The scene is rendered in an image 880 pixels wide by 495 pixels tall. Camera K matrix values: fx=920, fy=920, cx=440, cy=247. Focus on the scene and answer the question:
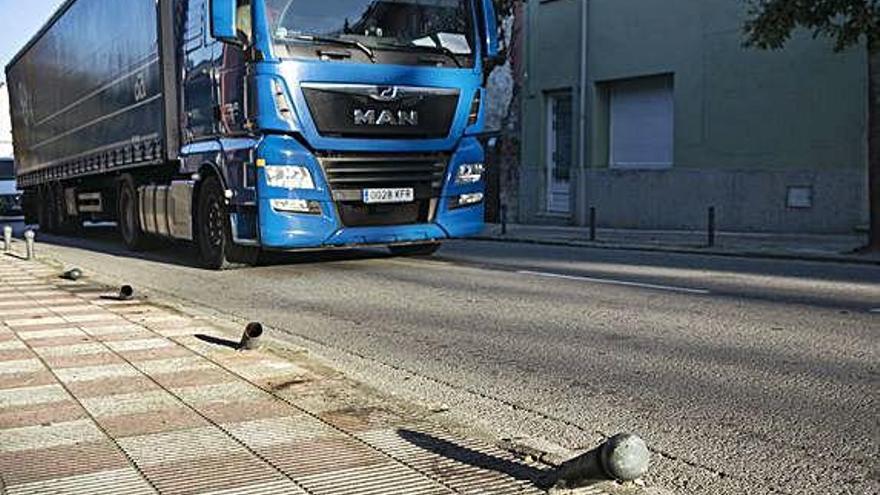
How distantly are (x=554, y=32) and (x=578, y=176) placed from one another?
4083mm

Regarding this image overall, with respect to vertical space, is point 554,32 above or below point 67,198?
above

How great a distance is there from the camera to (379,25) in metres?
10.9

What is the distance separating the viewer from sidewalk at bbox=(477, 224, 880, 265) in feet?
47.5

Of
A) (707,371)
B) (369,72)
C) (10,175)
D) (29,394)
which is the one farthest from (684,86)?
(10,175)

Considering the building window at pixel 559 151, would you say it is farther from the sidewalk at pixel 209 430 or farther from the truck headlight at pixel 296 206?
the sidewalk at pixel 209 430

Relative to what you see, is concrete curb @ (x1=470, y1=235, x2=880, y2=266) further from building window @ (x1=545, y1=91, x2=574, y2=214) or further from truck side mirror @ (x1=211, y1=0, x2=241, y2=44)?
truck side mirror @ (x1=211, y1=0, x2=241, y2=44)

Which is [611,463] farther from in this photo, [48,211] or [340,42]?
[48,211]

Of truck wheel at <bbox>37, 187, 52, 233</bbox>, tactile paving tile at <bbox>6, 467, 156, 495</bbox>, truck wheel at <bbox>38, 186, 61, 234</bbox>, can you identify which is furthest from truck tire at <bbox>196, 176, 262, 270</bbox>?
truck wheel at <bbox>37, 187, 52, 233</bbox>

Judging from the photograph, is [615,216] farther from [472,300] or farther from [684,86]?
[472,300]

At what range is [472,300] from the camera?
367 inches

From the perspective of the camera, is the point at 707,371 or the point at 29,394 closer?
the point at 29,394

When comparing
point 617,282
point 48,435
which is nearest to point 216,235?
point 617,282

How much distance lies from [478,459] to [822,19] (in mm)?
12055

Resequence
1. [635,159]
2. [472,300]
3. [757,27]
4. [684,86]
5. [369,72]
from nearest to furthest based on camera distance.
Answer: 1. [472,300]
2. [369,72]
3. [757,27]
4. [684,86]
5. [635,159]
